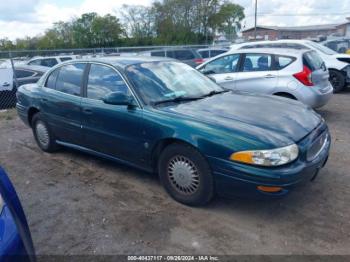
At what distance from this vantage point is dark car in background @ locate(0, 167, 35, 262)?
1.95m

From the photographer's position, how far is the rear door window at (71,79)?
4.58 metres

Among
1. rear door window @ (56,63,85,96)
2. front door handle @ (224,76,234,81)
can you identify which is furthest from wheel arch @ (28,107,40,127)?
front door handle @ (224,76,234,81)

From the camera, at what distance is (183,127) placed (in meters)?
3.42

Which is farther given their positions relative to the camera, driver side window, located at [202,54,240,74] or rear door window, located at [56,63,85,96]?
driver side window, located at [202,54,240,74]

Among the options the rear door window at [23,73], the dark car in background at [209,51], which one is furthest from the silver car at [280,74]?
the dark car in background at [209,51]

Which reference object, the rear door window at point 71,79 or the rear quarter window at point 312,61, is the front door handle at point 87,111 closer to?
the rear door window at point 71,79

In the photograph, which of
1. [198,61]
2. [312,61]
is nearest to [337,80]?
[312,61]

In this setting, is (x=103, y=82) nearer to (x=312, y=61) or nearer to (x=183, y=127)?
(x=183, y=127)

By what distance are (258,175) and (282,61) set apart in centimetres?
443

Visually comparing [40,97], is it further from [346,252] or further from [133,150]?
[346,252]

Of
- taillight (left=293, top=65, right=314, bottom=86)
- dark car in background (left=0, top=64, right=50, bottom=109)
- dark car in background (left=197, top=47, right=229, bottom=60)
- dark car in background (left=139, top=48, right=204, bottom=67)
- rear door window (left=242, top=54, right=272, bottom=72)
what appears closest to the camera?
taillight (left=293, top=65, right=314, bottom=86)

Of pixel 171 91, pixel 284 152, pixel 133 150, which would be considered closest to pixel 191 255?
pixel 284 152

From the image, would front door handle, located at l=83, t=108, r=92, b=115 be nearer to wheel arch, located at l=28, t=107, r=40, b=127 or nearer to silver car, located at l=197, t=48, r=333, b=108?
wheel arch, located at l=28, t=107, r=40, b=127

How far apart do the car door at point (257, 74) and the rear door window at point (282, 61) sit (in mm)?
113
